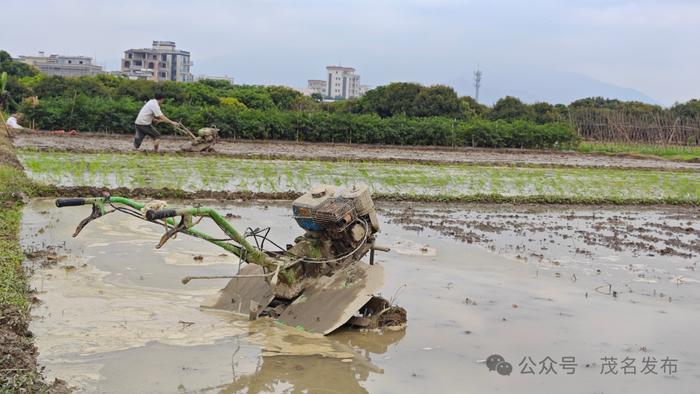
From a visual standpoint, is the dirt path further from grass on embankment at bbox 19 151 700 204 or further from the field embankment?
the field embankment

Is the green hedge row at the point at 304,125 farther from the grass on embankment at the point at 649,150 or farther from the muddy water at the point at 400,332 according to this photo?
the muddy water at the point at 400,332

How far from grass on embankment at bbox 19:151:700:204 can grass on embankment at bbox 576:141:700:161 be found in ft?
45.0

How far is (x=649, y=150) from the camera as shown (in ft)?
126

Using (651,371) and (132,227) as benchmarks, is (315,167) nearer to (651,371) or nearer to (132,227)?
(132,227)

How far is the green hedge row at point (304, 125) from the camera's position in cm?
2862

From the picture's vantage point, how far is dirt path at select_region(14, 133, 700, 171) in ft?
76.4

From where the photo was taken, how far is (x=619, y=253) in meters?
11.7

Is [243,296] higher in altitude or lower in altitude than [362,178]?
lower

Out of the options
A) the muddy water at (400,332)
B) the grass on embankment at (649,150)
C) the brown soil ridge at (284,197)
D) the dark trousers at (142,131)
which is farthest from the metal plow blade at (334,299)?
the grass on embankment at (649,150)

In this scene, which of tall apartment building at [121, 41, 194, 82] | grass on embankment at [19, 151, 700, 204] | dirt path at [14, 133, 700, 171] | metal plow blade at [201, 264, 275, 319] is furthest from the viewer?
tall apartment building at [121, 41, 194, 82]

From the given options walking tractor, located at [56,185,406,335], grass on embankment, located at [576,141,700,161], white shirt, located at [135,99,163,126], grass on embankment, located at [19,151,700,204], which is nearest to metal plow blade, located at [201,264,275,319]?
walking tractor, located at [56,185,406,335]

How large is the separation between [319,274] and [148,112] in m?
12.7

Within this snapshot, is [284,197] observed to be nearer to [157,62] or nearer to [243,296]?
[243,296]

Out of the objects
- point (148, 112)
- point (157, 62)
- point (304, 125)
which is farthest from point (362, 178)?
point (157, 62)
